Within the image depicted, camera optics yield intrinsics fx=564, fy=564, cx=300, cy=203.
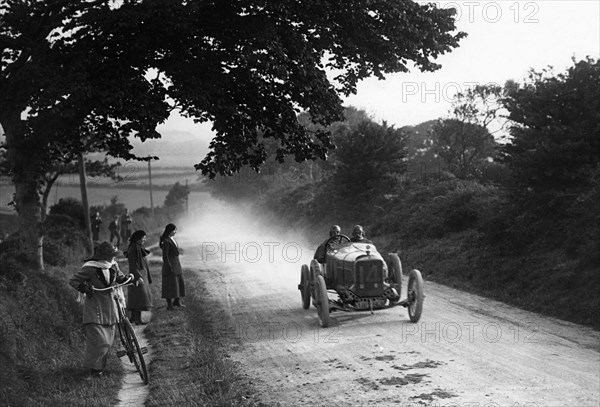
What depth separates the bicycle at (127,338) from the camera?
7.90m

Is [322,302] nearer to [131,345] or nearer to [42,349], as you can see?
[131,345]

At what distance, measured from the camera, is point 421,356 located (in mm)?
8391

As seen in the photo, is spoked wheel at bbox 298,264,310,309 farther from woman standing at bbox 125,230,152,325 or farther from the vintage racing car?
woman standing at bbox 125,230,152,325

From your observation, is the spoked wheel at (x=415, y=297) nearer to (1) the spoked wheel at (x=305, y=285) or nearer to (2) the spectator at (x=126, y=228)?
(1) the spoked wheel at (x=305, y=285)

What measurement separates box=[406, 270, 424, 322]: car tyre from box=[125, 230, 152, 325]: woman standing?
5373 millimetres

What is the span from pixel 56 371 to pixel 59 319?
2287mm

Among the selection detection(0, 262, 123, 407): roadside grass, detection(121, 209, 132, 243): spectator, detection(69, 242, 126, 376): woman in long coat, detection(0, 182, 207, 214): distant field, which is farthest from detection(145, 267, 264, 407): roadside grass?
detection(0, 182, 207, 214): distant field

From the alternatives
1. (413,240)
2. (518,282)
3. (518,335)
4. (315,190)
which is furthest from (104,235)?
(518,335)

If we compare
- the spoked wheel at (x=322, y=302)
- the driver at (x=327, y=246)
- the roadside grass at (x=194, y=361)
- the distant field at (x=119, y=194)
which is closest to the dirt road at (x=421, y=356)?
the spoked wheel at (x=322, y=302)

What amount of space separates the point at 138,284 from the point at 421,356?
5.95 meters

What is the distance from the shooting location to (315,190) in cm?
4266

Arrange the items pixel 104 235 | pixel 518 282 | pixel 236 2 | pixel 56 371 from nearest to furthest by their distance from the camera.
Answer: pixel 236 2, pixel 56 371, pixel 518 282, pixel 104 235

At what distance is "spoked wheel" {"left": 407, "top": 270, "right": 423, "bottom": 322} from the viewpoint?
1046 centimetres

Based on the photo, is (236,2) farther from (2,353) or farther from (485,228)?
(485,228)
